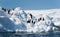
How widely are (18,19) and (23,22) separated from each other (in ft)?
5.34

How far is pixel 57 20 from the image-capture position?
120125 millimetres

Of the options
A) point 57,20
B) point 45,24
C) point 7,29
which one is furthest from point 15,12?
point 57,20

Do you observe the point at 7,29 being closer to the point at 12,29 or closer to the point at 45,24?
the point at 12,29

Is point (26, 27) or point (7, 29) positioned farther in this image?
point (26, 27)

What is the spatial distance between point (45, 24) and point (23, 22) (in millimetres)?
5934

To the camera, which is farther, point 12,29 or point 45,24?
point 45,24

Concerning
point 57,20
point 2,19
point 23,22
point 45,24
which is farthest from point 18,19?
point 57,20

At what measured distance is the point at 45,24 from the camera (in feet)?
236

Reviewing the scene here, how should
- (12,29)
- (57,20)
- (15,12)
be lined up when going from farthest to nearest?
(57,20)
(15,12)
(12,29)

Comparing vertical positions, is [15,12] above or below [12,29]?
above

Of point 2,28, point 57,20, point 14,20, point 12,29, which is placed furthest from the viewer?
point 57,20

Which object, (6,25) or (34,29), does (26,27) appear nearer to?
(34,29)

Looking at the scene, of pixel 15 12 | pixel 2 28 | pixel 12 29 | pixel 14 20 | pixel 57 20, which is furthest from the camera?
pixel 57 20

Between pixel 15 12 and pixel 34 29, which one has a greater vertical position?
pixel 15 12
